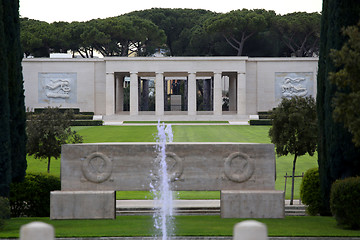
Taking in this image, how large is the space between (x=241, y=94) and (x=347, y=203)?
47136mm

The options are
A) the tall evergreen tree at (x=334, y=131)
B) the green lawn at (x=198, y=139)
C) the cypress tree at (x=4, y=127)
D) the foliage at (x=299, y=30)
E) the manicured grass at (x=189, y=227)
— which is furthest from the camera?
the foliage at (x=299, y=30)

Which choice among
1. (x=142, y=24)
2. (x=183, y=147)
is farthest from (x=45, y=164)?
(x=142, y=24)

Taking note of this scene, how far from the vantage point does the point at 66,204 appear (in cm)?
1185

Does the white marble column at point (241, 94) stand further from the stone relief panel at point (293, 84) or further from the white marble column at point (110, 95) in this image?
the white marble column at point (110, 95)

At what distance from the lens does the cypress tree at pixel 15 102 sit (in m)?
12.9

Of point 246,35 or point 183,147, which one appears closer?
point 183,147

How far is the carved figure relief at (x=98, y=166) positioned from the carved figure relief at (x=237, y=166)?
264 centimetres

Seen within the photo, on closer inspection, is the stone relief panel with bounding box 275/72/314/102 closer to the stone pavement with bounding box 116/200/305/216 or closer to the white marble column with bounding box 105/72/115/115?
the white marble column with bounding box 105/72/115/115

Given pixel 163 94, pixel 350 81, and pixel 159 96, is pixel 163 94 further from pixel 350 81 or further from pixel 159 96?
pixel 350 81

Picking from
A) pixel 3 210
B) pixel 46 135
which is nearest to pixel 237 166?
pixel 3 210

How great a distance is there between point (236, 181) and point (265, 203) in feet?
2.61

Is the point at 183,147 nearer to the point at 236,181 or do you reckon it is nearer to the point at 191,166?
the point at 191,166

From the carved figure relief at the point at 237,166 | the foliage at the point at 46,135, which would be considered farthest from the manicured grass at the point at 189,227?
the foliage at the point at 46,135

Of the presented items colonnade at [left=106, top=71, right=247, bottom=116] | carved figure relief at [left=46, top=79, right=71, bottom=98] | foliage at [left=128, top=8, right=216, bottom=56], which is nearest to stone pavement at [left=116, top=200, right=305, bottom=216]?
colonnade at [left=106, top=71, right=247, bottom=116]
